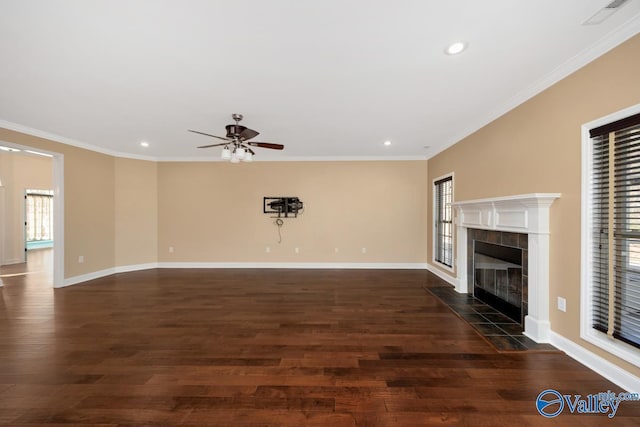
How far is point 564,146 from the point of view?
2.41 meters

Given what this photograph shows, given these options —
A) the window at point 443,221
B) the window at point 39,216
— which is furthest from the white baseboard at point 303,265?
the window at point 39,216

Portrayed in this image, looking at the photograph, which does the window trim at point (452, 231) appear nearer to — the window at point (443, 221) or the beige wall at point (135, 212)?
the window at point (443, 221)

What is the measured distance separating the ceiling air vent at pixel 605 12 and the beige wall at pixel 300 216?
424 cm

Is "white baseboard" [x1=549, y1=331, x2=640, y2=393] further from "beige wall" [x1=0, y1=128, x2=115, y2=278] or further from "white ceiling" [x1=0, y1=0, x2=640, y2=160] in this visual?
"beige wall" [x1=0, y1=128, x2=115, y2=278]

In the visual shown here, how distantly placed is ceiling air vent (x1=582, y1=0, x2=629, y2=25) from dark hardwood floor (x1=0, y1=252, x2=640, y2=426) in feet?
9.00

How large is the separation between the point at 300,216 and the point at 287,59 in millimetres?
4213

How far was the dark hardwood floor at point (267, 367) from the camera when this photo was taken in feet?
5.55

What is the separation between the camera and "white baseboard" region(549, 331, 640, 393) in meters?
1.88

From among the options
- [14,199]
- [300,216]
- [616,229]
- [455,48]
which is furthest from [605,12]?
[14,199]

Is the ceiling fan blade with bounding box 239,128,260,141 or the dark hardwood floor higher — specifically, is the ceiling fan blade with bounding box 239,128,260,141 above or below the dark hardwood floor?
above

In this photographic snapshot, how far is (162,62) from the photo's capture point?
2.28m

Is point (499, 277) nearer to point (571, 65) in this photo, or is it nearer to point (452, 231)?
point (452, 231)

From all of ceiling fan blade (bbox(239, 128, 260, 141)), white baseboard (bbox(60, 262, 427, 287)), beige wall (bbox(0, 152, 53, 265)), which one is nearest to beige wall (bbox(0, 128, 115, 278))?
white baseboard (bbox(60, 262, 427, 287))

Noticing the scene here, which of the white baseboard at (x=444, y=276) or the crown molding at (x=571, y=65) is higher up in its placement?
the crown molding at (x=571, y=65)
